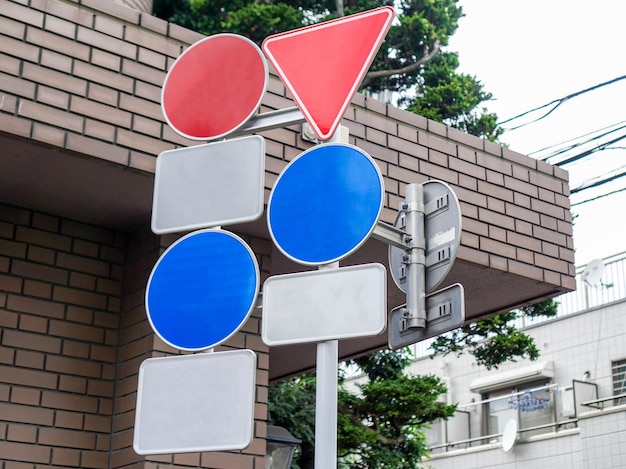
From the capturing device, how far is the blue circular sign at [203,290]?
311cm

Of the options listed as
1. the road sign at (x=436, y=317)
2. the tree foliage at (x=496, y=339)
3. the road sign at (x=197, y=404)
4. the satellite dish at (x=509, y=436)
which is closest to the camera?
the road sign at (x=197, y=404)

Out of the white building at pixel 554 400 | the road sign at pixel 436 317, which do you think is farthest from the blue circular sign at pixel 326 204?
the white building at pixel 554 400

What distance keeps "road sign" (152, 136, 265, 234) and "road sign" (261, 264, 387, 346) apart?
0.29 metres

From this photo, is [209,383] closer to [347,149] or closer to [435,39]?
[347,149]

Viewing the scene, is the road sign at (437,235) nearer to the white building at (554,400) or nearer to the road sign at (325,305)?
the road sign at (325,305)

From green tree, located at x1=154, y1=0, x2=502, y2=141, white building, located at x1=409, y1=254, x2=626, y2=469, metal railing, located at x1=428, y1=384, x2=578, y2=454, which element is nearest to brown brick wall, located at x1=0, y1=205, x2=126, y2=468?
green tree, located at x1=154, y1=0, x2=502, y2=141

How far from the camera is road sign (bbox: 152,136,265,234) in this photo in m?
3.27

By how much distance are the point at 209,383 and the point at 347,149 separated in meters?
0.84

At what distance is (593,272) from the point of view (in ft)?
60.0

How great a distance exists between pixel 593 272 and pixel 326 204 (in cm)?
1601

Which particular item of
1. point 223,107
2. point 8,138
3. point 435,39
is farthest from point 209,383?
point 435,39

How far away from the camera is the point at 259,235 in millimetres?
5676

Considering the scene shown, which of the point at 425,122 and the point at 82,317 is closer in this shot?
the point at 82,317

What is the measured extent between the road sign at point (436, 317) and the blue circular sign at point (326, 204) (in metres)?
0.59
